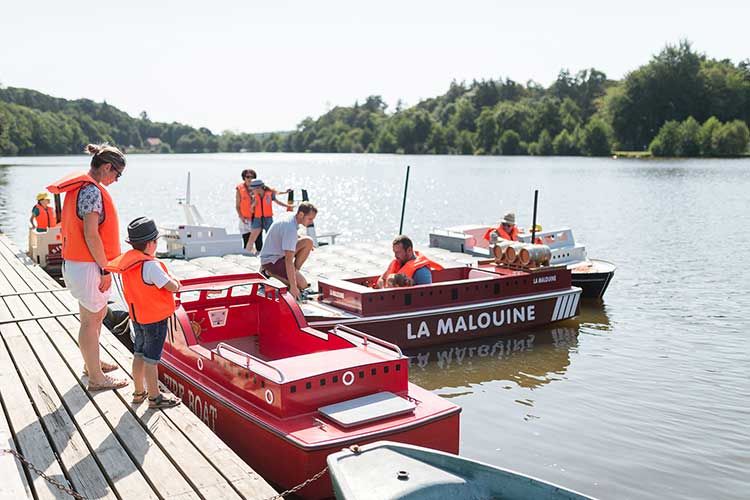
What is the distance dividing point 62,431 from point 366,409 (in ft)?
8.28

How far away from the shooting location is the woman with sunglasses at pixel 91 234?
5.94 metres

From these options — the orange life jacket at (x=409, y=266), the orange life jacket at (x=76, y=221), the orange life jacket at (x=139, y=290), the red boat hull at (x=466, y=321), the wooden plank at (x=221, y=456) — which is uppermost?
the orange life jacket at (x=76, y=221)

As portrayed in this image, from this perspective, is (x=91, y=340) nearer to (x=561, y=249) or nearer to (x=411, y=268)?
(x=411, y=268)

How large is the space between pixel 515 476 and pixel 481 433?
402cm

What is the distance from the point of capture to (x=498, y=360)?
1162 centimetres

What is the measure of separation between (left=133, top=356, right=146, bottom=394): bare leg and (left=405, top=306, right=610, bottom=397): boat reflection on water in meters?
5.12

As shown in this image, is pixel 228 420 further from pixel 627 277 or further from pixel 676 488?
pixel 627 277

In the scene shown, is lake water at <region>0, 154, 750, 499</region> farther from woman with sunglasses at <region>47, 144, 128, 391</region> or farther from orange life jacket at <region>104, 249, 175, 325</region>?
woman with sunglasses at <region>47, 144, 128, 391</region>

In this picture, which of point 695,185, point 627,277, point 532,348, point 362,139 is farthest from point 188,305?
point 362,139

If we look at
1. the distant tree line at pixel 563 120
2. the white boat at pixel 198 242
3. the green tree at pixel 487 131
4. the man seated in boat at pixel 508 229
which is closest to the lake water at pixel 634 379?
the man seated in boat at pixel 508 229

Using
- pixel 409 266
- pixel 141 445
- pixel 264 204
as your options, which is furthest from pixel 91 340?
pixel 264 204

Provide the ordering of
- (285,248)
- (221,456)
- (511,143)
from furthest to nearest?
(511,143) < (285,248) < (221,456)

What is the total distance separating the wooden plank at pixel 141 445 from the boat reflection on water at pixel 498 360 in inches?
206

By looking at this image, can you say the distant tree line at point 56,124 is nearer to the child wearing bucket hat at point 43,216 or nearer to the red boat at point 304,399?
the child wearing bucket hat at point 43,216
